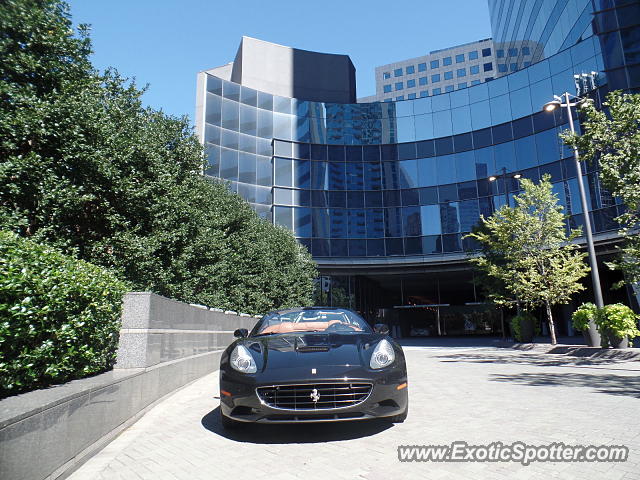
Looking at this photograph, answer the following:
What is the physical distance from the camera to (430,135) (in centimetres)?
3341

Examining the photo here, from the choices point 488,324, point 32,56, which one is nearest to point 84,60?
point 32,56

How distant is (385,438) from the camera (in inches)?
169

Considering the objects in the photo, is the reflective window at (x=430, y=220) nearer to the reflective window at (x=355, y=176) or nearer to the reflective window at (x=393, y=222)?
the reflective window at (x=393, y=222)

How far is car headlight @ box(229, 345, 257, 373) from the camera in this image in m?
4.40

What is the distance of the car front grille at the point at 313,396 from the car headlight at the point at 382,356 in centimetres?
36

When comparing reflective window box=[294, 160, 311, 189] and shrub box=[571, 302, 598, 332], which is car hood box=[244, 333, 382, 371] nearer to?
shrub box=[571, 302, 598, 332]

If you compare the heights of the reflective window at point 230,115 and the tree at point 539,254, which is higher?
the reflective window at point 230,115

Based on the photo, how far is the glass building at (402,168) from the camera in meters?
29.8

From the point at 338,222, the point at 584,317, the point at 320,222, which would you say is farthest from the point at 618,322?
the point at 320,222

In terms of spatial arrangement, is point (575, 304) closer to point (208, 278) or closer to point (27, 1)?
point (208, 278)

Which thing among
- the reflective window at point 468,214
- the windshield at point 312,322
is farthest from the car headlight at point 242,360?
the reflective window at point 468,214

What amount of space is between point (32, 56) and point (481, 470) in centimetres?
863

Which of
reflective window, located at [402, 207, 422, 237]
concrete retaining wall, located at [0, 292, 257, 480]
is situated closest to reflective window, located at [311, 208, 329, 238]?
reflective window, located at [402, 207, 422, 237]

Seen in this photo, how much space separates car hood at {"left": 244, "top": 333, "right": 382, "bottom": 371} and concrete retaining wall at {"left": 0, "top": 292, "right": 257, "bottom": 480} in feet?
5.23
